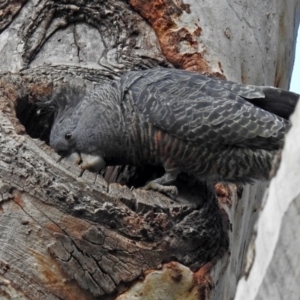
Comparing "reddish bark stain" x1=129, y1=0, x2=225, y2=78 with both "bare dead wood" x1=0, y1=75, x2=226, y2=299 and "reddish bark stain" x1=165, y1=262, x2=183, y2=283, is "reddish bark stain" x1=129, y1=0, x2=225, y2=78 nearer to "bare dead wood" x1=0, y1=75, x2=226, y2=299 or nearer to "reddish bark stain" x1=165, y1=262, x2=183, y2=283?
"bare dead wood" x1=0, y1=75, x2=226, y2=299

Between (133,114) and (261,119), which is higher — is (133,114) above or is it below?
below

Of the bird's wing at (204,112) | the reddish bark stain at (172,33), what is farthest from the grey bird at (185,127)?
the reddish bark stain at (172,33)

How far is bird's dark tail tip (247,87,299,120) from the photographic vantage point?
3.01 metres

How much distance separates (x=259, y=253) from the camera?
0.89 metres

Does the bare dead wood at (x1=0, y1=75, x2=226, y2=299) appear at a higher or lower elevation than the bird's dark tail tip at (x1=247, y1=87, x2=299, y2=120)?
lower

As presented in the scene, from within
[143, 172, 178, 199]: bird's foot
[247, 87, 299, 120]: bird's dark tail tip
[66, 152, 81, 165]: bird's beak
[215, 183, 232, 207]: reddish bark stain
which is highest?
[247, 87, 299, 120]: bird's dark tail tip

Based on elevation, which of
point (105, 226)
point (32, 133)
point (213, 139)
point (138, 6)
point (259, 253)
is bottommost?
point (32, 133)

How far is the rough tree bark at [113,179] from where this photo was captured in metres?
2.40

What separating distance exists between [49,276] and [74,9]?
157cm

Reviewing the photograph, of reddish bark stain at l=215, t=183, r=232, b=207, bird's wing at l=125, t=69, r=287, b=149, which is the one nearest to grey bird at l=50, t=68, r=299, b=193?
bird's wing at l=125, t=69, r=287, b=149

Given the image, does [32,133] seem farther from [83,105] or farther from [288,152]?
[288,152]

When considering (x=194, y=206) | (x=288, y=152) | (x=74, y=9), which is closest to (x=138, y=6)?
(x=74, y=9)

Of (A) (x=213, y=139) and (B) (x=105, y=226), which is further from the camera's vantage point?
(A) (x=213, y=139)

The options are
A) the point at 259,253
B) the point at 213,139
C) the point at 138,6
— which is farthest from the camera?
the point at 138,6
